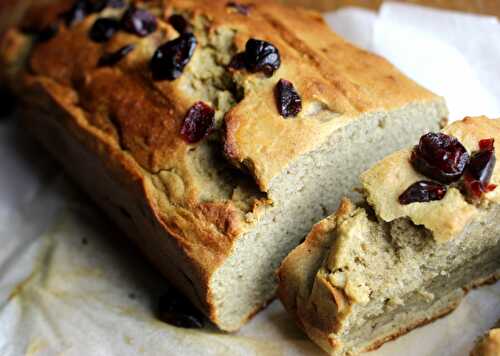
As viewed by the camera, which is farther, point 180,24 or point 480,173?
point 180,24

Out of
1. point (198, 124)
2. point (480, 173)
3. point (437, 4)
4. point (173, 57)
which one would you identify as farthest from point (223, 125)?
point (437, 4)

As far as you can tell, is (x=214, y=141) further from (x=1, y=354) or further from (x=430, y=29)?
(x=430, y=29)

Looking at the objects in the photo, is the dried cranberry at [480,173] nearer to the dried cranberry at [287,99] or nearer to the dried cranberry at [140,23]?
the dried cranberry at [287,99]

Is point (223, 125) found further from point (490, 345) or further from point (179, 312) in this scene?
point (490, 345)

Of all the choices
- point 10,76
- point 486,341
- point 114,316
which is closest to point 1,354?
point 114,316

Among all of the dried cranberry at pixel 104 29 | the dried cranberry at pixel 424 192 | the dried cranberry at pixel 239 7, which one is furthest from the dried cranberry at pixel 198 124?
the dried cranberry at pixel 424 192

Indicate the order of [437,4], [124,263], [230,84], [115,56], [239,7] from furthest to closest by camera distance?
1. [437,4]
2. [124,263]
3. [239,7]
4. [115,56]
5. [230,84]

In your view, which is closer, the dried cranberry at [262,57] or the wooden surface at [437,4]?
the dried cranberry at [262,57]
